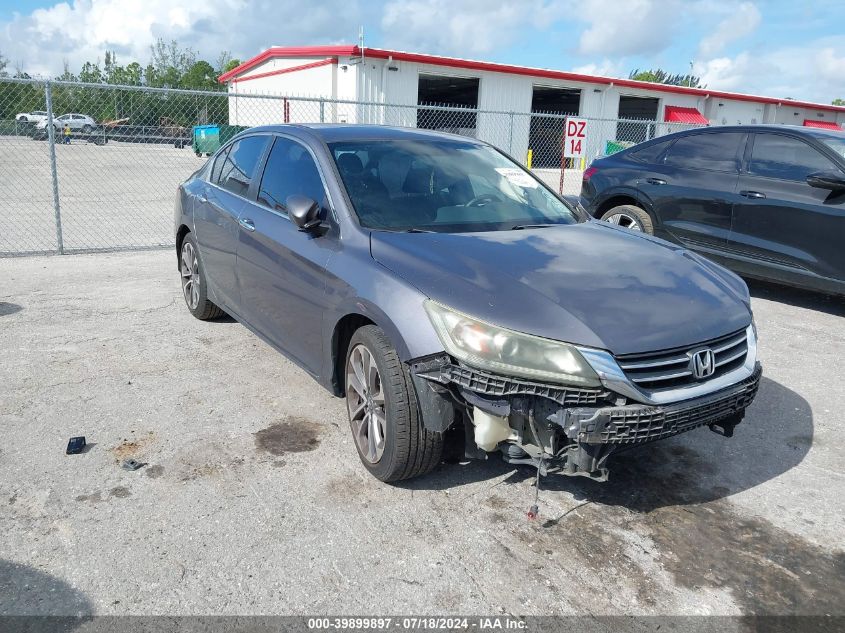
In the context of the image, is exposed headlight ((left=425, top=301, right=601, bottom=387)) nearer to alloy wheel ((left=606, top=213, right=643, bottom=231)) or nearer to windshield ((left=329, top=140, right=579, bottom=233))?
windshield ((left=329, top=140, right=579, bottom=233))

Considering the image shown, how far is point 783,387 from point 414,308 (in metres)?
3.16

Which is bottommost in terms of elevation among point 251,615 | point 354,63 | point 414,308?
point 251,615

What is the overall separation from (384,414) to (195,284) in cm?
311

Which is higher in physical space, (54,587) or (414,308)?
(414,308)

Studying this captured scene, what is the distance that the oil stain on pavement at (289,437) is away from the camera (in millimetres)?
3773

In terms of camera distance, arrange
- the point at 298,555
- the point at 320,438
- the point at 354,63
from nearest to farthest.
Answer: the point at 298,555 → the point at 320,438 → the point at 354,63

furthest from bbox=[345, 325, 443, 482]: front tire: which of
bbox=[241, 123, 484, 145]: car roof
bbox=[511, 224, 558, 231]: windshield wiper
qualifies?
bbox=[241, 123, 484, 145]: car roof

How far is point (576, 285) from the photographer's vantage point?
3.12 meters

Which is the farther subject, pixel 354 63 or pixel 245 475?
pixel 354 63

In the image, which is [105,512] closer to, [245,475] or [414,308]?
[245,475]

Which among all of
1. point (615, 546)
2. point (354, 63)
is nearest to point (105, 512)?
point (615, 546)

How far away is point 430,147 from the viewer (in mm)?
4445

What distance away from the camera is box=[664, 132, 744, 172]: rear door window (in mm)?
Answer: 7262

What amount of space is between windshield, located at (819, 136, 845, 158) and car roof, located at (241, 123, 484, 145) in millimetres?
3778
